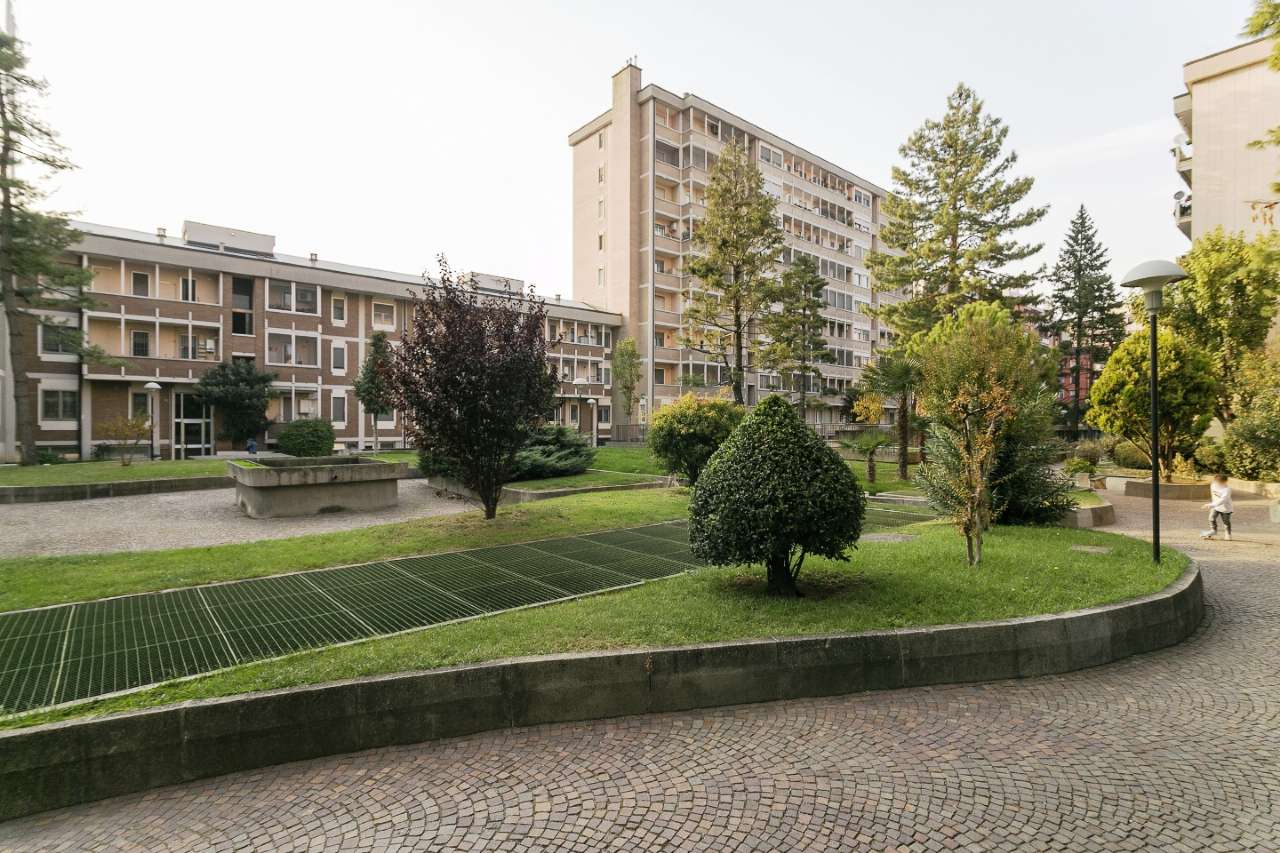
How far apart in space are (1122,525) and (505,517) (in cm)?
1393

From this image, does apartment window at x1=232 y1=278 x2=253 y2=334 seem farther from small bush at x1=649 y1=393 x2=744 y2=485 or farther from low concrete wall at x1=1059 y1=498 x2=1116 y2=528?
low concrete wall at x1=1059 y1=498 x2=1116 y2=528

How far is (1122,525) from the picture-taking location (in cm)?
1435

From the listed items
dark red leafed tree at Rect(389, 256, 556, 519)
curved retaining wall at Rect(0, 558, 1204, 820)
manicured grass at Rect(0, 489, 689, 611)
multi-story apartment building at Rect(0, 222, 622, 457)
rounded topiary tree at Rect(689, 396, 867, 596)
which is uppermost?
multi-story apartment building at Rect(0, 222, 622, 457)

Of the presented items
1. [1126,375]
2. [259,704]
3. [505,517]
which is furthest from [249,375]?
[1126,375]

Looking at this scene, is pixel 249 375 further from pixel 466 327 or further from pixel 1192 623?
pixel 1192 623

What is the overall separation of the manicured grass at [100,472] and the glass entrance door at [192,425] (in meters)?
12.7

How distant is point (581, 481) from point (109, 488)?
41.6 ft

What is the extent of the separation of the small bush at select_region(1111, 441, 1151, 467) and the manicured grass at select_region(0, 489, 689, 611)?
69.1 feet

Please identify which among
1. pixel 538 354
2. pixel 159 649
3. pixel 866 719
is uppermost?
pixel 538 354

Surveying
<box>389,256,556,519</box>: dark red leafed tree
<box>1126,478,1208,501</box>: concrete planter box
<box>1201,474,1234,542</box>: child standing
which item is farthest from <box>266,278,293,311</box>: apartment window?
<box>1126,478,1208,501</box>: concrete planter box

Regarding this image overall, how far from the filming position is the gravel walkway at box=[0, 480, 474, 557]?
11078 mm

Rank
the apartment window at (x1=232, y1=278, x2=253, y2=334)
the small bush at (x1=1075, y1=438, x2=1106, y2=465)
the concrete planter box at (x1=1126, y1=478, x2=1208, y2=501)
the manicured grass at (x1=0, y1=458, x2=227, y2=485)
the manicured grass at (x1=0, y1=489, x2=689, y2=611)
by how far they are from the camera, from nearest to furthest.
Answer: the manicured grass at (x1=0, y1=489, x2=689, y2=611), the manicured grass at (x1=0, y1=458, x2=227, y2=485), the concrete planter box at (x1=1126, y1=478, x2=1208, y2=501), the small bush at (x1=1075, y1=438, x2=1106, y2=465), the apartment window at (x1=232, y1=278, x2=253, y2=334)

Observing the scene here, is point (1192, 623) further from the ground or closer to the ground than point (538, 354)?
closer to the ground

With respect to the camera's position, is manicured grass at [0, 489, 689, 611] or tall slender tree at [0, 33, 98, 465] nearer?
manicured grass at [0, 489, 689, 611]
